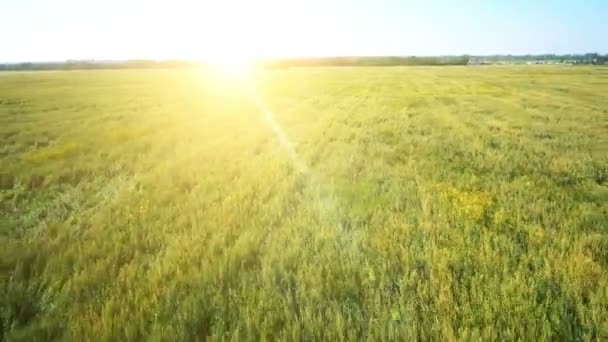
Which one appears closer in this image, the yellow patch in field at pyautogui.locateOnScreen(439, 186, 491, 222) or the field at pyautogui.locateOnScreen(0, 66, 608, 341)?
the field at pyautogui.locateOnScreen(0, 66, 608, 341)

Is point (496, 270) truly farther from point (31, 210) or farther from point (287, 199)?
point (31, 210)

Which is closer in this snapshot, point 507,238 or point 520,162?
point 507,238

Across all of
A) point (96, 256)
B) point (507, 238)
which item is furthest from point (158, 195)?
point (507, 238)

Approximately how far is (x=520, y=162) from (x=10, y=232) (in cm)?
1037

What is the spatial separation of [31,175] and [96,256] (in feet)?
20.6

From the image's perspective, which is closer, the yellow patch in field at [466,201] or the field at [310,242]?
the field at [310,242]

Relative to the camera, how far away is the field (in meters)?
4.16

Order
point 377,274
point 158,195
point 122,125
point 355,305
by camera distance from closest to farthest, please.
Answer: point 355,305
point 377,274
point 158,195
point 122,125

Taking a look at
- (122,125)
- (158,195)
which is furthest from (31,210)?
(122,125)

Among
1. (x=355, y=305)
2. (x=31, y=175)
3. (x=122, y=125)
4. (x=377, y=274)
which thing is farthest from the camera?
(x=122, y=125)

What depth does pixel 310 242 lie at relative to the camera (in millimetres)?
5957

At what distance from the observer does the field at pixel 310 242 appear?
13.6 feet

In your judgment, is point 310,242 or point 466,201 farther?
point 466,201

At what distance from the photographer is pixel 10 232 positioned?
6992 millimetres
